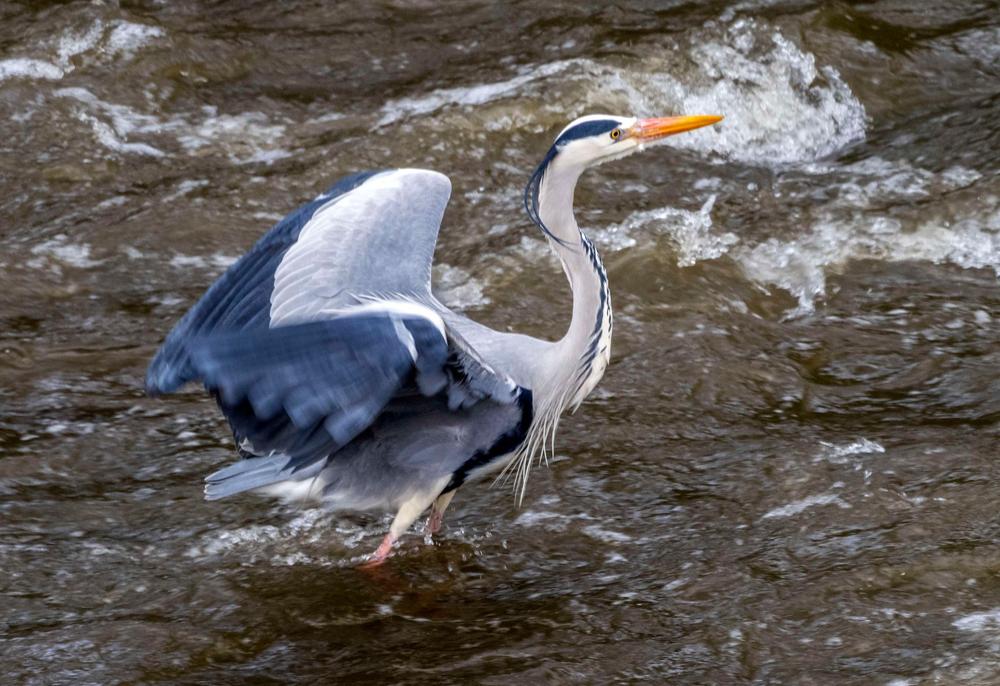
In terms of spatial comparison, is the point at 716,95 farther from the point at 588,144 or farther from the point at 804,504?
the point at 804,504

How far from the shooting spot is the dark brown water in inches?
146

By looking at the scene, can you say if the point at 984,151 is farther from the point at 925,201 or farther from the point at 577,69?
the point at 577,69

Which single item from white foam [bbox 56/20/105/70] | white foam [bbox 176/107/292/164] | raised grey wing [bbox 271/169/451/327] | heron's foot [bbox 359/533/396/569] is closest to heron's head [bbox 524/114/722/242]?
raised grey wing [bbox 271/169/451/327]

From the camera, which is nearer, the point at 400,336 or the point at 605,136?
the point at 400,336

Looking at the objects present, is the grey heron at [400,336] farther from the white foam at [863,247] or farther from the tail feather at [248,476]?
the white foam at [863,247]

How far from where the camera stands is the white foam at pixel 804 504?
4.18 metres

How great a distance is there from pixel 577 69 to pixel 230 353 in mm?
4096

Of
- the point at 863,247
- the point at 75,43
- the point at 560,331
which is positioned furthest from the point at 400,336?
the point at 75,43

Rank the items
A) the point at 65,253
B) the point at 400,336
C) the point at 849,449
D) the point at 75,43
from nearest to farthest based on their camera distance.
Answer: the point at 400,336, the point at 849,449, the point at 65,253, the point at 75,43

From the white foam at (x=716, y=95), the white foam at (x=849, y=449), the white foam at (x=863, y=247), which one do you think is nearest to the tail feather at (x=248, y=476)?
the white foam at (x=849, y=449)

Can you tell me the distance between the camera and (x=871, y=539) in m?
3.98

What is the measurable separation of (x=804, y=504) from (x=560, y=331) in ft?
4.95

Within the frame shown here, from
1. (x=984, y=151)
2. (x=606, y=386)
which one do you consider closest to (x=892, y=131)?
(x=984, y=151)

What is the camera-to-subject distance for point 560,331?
549cm
